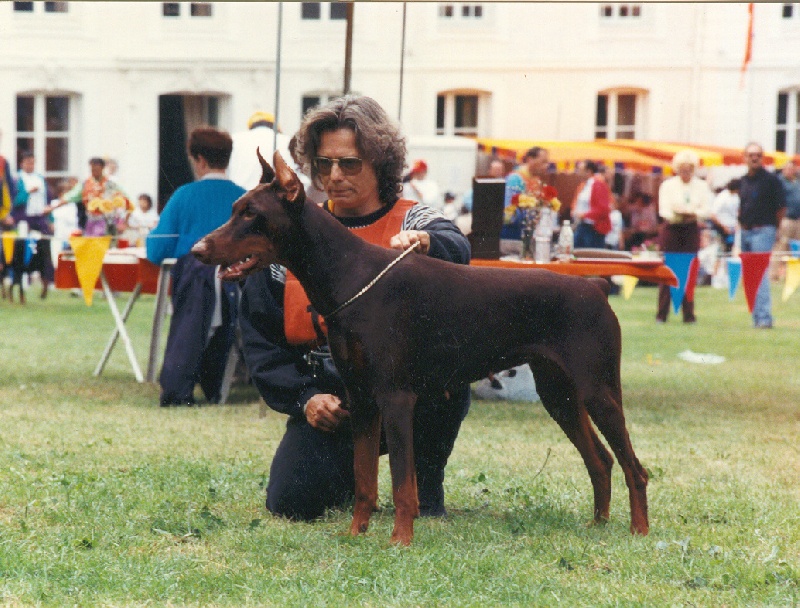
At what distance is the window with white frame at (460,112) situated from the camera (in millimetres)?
25641

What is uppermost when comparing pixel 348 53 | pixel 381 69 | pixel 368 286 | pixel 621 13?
pixel 621 13

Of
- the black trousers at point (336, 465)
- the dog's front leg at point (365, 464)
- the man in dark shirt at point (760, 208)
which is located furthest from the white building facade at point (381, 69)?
the dog's front leg at point (365, 464)

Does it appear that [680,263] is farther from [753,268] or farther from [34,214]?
[34,214]

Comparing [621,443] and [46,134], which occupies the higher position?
[46,134]

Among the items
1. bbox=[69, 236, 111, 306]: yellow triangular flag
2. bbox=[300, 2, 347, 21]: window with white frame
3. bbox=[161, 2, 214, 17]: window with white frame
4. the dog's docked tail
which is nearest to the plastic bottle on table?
the dog's docked tail

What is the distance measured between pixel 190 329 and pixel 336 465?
3498 millimetres

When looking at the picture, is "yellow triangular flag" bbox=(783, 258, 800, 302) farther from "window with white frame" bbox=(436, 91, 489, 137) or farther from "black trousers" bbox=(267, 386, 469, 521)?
"window with white frame" bbox=(436, 91, 489, 137)

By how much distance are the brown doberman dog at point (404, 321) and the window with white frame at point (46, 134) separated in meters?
20.3

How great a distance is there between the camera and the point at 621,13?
24562mm

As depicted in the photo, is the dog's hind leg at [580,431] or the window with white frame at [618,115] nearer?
the dog's hind leg at [580,431]

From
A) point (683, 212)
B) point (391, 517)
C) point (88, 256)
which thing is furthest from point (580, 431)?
point (683, 212)

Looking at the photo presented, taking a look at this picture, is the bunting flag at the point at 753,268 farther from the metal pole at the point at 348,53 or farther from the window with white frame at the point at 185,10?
the window with white frame at the point at 185,10

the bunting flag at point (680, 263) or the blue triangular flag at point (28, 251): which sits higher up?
the bunting flag at point (680, 263)

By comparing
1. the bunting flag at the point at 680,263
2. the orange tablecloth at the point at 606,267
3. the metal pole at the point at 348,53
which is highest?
the metal pole at the point at 348,53
